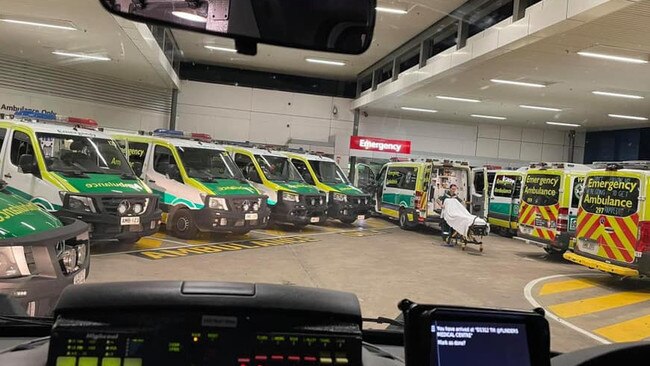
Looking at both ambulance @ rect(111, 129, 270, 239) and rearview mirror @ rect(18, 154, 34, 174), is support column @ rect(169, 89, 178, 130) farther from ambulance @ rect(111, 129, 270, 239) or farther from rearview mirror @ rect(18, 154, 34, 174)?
rearview mirror @ rect(18, 154, 34, 174)

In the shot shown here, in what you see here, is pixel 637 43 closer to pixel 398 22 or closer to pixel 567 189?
pixel 567 189

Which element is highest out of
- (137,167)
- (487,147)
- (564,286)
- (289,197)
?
(487,147)

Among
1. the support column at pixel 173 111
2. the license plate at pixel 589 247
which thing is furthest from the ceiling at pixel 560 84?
the support column at pixel 173 111

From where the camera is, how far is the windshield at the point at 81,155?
7.06 m

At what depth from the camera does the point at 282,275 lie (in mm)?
6086

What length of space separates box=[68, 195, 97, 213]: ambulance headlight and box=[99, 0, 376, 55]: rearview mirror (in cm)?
558

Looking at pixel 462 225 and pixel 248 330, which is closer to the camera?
pixel 248 330

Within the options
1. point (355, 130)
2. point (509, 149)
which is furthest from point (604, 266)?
point (509, 149)

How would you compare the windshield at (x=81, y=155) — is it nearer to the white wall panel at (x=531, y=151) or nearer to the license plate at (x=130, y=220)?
the license plate at (x=130, y=220)

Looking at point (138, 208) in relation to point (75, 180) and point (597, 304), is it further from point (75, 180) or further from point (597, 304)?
point (597, 304)

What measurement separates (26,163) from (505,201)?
1157 centimetres

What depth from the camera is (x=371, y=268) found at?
6.99 m

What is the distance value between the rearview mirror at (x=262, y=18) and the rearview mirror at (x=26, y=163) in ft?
19.0

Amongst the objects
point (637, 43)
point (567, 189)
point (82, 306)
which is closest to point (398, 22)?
point (637, 43)
